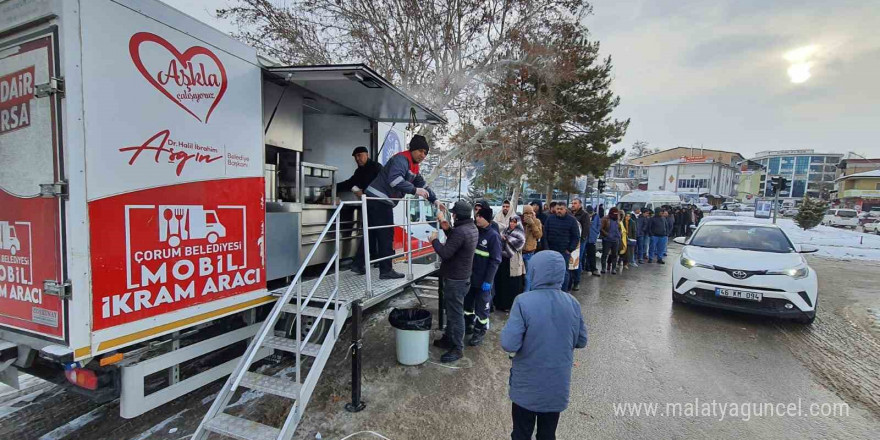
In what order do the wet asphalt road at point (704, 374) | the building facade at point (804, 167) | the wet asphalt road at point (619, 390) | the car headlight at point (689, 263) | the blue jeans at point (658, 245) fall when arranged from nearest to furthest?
the wet asphalt road at point (619, 390) → the wet asphalt road at point (704, 374) → the car headlight at point (689, 263) → the blue jeans at point (658, 245) → the building facade at point (804, 167)

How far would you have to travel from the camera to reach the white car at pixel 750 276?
5.42 metres

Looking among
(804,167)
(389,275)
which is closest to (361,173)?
(389,275)

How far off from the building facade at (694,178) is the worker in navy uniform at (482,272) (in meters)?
58.1

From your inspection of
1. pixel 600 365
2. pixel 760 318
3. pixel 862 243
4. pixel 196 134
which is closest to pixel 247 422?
pixel 196 134

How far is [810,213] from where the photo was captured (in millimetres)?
23875

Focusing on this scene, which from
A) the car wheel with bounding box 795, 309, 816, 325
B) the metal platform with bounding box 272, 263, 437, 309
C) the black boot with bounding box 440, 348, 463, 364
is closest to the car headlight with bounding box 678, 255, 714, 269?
the car wheel with bounding box 795, 309, 816, 325

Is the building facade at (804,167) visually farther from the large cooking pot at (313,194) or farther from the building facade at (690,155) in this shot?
the large cooking pot at (313,194)

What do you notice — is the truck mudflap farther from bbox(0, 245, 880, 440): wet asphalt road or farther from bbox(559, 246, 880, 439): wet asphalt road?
bbox(559, 246, 880, 439): wet asphalt road

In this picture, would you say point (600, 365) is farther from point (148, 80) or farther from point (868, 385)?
point (148, 80)

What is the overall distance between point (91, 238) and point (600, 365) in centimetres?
470

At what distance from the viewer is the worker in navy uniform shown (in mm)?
4770

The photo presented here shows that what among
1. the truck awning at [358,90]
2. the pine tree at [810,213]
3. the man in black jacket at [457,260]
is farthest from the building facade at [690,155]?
the man in black jacket at [457,260]

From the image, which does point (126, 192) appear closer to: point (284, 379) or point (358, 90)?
point (284, 379)

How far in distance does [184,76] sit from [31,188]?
45.4 inches
